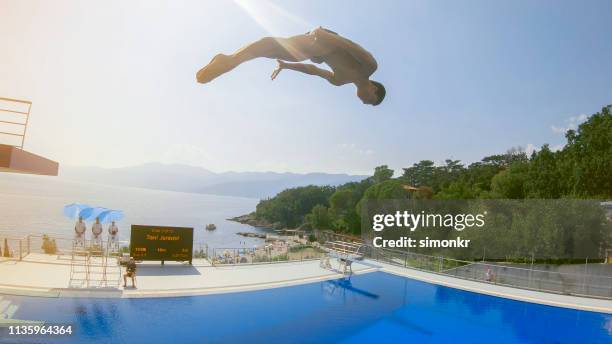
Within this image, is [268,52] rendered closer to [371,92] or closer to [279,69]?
[279,69]

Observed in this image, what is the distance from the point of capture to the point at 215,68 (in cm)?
383

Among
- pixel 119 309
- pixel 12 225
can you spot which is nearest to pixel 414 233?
pixel 119 309

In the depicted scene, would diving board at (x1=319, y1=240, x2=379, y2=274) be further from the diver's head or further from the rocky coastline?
the rocky coastline

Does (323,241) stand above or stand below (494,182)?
below

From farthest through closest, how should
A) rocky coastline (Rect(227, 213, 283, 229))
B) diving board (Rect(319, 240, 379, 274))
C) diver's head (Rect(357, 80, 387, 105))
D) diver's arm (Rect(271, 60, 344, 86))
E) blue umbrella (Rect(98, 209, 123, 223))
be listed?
rocky coastline (Rect(227, 213, 283, 229)), diving board (Rect(319, 240, 379, 274)), blue umbrella (Rect(98, 209, 123, 223)), diver's arm (Rect(271, 60, 344, 86)), diver's head (Rect(357, 80, 387, 105))

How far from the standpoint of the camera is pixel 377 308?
12.5m

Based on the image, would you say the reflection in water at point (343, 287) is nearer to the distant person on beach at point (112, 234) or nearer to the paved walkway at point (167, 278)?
the paved walkway at point (167, 278)

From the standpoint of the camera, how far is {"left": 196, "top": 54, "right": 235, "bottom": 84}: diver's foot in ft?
12.5

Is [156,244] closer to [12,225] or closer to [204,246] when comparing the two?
[204,246]

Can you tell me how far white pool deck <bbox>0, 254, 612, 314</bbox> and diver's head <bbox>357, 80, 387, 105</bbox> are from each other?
9122 millimetres

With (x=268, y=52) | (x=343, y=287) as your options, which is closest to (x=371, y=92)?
(x=268, y=52)

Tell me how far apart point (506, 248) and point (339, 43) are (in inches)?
1017

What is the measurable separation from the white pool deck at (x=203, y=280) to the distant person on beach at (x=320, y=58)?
9194mm

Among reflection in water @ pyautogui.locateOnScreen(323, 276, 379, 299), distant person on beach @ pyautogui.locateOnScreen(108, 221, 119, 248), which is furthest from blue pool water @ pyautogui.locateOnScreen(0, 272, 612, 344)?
distant person on beach @ pyautogui.locateOnScreen(108, 221, 119, 248)
